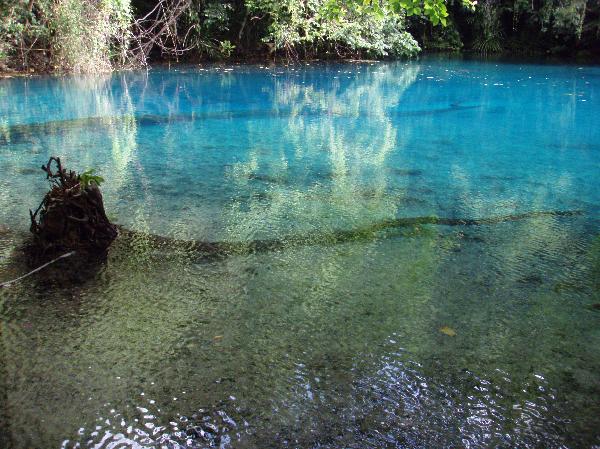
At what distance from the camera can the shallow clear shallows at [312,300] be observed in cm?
255

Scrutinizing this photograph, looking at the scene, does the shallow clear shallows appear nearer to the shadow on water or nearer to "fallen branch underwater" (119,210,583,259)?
"fallen branch underwater" (119,210,583,259)

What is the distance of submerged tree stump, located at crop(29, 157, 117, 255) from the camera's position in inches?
162

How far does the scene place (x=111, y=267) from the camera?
13.1 ft

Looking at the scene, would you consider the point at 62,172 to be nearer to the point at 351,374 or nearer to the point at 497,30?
the point at 351,374

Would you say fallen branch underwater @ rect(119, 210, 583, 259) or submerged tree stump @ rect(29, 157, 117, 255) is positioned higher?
submerged tree stump @ rect(29, 157, 117, 255)

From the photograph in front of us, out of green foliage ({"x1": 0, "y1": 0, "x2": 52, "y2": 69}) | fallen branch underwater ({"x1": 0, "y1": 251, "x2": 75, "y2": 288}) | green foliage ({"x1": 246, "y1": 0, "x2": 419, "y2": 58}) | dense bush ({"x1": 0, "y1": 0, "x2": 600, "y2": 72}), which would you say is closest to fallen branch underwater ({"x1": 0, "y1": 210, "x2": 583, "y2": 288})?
fallen branch underwater ({"x1": 0, "y1": 251, "x2": 75, "y2": 288})

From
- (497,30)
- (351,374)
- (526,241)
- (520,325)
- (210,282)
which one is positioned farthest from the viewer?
(497,30)

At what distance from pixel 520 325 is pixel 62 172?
3.15 meters

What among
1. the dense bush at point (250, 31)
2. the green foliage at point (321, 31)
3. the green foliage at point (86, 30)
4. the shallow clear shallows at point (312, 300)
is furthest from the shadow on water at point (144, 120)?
the green foliage at point (321, 31)

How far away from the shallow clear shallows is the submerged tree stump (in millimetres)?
214

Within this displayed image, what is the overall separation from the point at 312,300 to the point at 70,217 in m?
1.80

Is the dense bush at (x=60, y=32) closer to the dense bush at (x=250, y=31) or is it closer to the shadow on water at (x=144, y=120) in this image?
the dense bush at (x=250, y=31)

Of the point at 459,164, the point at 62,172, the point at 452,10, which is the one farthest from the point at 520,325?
the point at 452,10

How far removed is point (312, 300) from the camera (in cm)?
361
